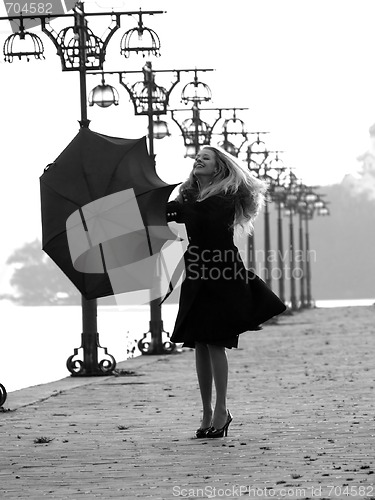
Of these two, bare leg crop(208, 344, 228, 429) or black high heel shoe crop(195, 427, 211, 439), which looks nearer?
bare leg crop(208, 344, 228, 429)

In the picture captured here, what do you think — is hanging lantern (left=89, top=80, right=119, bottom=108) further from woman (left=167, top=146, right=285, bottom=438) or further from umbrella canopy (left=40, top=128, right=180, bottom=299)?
woman (left=167, top=146, right=285, bottom=438)

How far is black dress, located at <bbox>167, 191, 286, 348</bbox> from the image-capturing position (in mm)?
9688

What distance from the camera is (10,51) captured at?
18641 mm

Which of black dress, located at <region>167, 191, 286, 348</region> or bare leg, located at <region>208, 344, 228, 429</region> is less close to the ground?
black dress, located at <region>167, 191, 286, 348</region>

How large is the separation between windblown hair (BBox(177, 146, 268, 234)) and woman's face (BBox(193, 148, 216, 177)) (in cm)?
Answer: 3

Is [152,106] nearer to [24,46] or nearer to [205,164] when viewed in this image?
[24,46]

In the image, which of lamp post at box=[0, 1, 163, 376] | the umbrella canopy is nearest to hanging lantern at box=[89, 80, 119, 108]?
Answer: lamp post at box=[0, 1, 163, 376]

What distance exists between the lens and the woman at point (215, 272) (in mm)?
9672

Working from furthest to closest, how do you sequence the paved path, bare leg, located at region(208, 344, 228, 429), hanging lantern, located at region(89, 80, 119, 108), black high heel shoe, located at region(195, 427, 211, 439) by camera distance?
1. hanging lantern, located at region(89, 80, 119, 108)
2. black high heel shoe, located at region(195, 427, 211, 439)
3. bare leg, located at region(208, 344, 228, 429)
4. the paved path

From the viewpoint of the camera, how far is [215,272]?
9.75 metres

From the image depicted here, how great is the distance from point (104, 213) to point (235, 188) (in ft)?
5.33

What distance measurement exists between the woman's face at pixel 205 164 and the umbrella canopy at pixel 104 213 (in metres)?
0.47

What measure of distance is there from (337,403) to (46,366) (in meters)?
20.5

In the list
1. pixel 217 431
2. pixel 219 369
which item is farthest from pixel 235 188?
pixel 217 431
